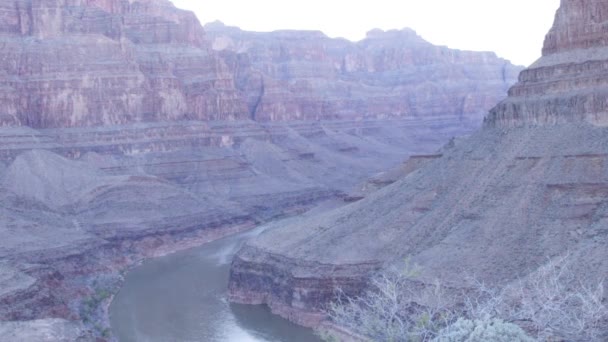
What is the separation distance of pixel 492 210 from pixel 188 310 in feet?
72.3

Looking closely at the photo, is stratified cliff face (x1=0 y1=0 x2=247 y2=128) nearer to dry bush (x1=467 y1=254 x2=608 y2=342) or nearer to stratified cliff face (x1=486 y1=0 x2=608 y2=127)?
stratified cliff face (x1=486 y1=0 x2=608 y2=127)

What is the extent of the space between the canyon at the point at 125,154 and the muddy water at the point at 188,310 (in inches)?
73.0

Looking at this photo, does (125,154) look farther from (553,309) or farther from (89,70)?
(553,309)

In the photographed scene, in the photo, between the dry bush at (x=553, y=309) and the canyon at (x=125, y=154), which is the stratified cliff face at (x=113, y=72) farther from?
the dry bush at (x=553, y=309)

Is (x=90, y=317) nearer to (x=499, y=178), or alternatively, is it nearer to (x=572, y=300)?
(x=499, y=178)

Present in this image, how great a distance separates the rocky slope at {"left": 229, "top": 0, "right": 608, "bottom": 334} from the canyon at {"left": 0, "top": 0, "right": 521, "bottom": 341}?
2.11m

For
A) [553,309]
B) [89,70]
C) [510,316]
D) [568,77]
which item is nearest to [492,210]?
[568,77]

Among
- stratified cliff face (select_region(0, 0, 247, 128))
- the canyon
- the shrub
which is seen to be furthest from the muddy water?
stratified cliff face (select_region(0, 0, 247, 128))

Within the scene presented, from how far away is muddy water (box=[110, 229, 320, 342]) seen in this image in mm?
56625

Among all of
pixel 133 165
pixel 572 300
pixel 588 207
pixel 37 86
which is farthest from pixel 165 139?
pixel 572 300

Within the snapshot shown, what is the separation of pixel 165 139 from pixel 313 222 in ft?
175

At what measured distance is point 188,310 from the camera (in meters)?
63.8

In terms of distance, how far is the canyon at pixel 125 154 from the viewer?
7200 centimetres

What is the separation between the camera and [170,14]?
514 ft
